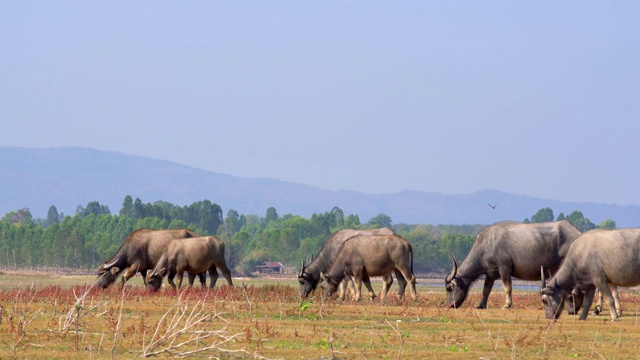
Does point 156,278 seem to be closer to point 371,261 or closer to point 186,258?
point 186,258

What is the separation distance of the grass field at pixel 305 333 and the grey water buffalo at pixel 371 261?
185 inches

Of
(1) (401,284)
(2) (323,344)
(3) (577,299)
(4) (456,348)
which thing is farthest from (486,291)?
(2) (323,344)

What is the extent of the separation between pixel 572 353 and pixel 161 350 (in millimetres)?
7839

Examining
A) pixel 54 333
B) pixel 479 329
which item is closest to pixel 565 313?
pixel 479 329

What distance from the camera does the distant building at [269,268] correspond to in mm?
183125

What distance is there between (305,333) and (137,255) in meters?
21.7

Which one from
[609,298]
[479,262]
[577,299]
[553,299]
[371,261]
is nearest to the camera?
[609,298]

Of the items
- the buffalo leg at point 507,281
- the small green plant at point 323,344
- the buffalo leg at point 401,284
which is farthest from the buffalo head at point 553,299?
the buffalo leg at point 401,284

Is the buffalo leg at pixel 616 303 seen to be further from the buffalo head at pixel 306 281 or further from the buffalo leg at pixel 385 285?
the buffalo head at pixel 306 281

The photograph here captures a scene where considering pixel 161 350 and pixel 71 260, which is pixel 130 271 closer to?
pixel 161 350

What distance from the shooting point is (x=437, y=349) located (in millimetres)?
23406

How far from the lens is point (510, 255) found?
124 feet

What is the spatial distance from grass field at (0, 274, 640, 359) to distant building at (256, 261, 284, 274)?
484 ft

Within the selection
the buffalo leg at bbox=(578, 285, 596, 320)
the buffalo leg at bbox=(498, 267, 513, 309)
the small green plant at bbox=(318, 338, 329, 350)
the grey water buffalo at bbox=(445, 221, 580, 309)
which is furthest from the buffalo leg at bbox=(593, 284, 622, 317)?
the small green plant at bbox=(318, 338, 329, 350)
